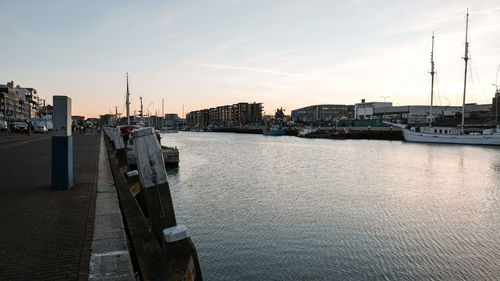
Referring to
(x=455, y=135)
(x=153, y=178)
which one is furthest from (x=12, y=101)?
(x=153, y=178)

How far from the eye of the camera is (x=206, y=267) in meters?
10.5

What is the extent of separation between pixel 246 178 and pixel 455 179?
17178 mm

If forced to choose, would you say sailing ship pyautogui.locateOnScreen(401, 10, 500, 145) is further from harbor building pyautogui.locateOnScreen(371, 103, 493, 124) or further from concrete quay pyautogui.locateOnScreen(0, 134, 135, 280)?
concrete quay pyautogui.locateOnScreen(0, 134, 135, 280)

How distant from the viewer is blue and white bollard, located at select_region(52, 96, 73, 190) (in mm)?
11344

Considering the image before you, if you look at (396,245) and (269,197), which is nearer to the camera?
(396,245)

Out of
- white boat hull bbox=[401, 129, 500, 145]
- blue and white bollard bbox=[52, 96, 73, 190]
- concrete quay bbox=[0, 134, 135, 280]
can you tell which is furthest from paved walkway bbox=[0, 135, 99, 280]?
white boat hull bbox=[401, 129, 500, 145]

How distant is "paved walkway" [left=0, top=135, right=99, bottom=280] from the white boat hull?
87.1 m

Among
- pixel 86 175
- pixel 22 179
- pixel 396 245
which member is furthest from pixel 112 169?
pixel 396 245

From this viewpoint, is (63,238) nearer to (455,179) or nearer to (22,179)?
(22,179)

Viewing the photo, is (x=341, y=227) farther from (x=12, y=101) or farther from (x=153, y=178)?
(x=12, y=101)

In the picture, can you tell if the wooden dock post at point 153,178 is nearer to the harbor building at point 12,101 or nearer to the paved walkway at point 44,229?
the paved walkway at point 44,229

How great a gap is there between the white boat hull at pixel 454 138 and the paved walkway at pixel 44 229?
286 feet

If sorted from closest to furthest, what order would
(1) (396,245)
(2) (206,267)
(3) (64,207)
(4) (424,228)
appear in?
(3) (64,207) < (2) (206,267) < (1) (396,245) < (4) (424,228)

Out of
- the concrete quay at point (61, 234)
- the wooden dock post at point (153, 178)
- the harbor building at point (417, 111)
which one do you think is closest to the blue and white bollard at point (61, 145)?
the concrete quay at point (61, 234)
